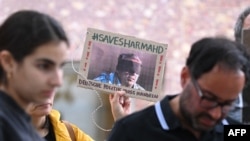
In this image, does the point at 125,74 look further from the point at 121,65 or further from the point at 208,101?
the point at 208,101

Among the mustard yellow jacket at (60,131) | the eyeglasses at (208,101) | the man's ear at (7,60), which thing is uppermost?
the man's ear at (7,60)

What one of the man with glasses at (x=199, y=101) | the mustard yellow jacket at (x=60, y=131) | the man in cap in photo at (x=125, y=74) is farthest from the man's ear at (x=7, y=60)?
the man in cap in photo at (x=125, y=74)

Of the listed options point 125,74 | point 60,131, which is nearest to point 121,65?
point 125,74

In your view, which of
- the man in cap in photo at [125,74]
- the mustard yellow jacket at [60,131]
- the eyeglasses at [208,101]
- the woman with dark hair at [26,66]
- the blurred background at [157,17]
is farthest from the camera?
the blurred background at [157,17]

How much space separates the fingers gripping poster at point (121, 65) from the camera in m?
2.97

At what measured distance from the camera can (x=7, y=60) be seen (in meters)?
2.00

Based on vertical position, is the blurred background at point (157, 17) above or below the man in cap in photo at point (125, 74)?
above

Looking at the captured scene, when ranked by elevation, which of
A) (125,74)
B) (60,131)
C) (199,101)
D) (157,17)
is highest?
(157,17)

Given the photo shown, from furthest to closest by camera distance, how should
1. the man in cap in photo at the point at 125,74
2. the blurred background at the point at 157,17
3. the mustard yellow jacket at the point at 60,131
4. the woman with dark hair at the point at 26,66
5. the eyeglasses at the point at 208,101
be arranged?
1. the blurred background at the point at 157,17
2. the man in cap in photo at the point at 125,74
3. the mustard yellow jacket at the point at 60,131
4. the eyeglasses at the point at 208,101
5. the woman with dark hair at the point at 26,66

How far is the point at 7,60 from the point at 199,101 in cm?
62

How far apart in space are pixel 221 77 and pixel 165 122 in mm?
242

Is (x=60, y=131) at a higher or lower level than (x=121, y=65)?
lower

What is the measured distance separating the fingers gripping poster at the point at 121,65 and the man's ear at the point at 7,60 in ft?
3.19

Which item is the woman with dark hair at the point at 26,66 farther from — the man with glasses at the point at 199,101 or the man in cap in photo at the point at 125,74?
the man in cap in photo at the point at 125,74
